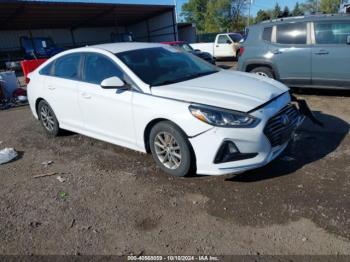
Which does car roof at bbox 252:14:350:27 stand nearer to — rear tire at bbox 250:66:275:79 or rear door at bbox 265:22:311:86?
rear door at bbox 265:22:311:86

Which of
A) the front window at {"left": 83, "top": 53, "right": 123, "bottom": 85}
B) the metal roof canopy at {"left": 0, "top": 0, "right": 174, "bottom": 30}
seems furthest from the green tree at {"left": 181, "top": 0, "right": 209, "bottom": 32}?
the front window at {"left": 83, "top": 53, "right": 123, "bottom": 85}

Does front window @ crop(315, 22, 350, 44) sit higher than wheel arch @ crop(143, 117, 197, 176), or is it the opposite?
front window @ crop(315, 22, 350, 44)

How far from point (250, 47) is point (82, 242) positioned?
6.44m

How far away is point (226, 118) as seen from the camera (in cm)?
365

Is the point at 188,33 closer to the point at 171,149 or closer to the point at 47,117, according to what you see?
the point at 47,117

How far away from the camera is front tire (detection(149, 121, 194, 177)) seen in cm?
391

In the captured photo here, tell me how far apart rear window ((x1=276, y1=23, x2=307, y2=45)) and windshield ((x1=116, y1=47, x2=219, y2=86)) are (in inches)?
127

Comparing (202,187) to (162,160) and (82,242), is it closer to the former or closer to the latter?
(162,160)

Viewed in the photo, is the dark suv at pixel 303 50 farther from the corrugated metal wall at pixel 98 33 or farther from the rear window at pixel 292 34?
the corrugated metal wall at pixel 98 33

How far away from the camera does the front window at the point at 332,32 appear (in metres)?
6.95

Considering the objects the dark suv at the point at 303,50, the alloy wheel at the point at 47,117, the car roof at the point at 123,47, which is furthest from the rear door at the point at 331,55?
the alloy wheel at the point at 47,117

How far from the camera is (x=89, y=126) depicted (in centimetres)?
517

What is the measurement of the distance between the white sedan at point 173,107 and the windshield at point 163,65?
1cm

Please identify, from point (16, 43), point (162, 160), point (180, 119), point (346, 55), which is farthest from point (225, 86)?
point (16, 43)
